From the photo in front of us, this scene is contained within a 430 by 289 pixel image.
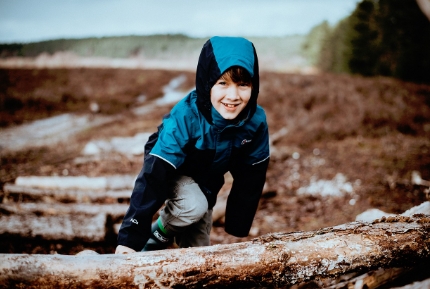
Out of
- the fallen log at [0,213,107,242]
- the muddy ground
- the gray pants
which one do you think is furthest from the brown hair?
the muddy ground

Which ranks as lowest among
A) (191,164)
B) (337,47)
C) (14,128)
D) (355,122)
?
(14,128)

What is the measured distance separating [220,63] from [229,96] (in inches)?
8.7

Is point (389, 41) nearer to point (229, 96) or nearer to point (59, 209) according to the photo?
point (229, 96)

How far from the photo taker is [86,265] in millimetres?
1433

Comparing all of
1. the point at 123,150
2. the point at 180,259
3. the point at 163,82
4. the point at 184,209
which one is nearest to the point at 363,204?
the point at 184,209

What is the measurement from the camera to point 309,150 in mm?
7566

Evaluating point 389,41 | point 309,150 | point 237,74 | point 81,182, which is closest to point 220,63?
point 237,74

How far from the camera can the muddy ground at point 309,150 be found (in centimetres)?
414

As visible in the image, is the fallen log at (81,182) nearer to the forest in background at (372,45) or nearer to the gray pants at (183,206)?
the gray pants at (183,206)

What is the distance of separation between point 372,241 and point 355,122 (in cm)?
806

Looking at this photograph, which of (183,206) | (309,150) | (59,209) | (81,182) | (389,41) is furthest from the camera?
(389,41)

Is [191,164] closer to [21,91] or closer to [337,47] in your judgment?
[21,91]

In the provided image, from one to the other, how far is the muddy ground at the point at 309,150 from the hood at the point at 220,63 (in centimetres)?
201

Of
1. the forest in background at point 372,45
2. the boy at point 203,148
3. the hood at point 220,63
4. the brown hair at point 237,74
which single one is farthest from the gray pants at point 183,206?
the forest in background at point 372,45
